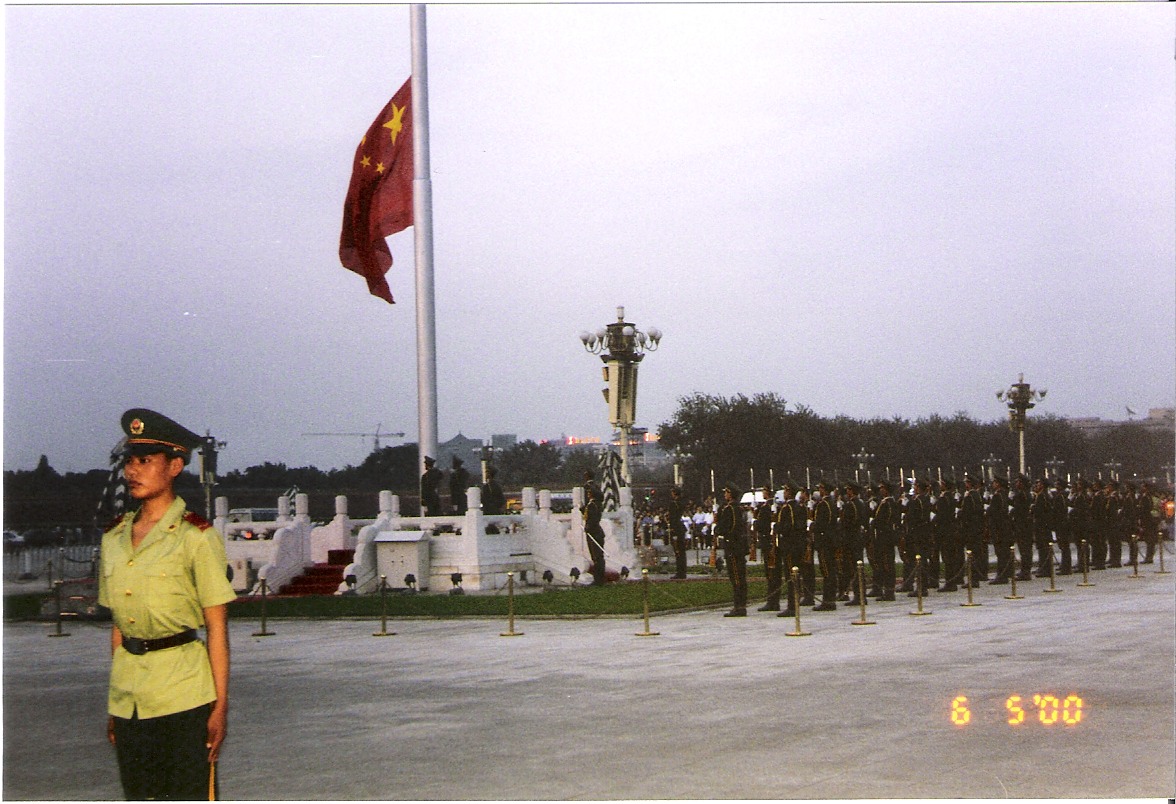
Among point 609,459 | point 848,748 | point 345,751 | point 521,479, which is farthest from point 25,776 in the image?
point 521,479

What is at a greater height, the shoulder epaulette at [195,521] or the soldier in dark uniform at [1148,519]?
the shoulder epaulette at [195,521]

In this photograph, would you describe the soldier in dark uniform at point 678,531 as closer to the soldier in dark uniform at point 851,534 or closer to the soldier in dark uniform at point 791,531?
the soldier in dark uniform at point 851,534

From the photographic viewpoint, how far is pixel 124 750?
17.1 feet

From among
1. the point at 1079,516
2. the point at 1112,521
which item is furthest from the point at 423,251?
the point at 1112,521

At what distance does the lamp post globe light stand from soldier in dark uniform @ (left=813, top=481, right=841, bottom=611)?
35.9ft

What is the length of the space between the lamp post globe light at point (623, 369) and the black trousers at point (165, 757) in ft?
84.8

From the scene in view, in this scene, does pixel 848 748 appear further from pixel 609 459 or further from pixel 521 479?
pixel 521 479

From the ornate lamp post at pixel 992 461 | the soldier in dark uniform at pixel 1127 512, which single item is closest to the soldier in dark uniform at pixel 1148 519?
the soldier in dark uniform at pixel 1127 512

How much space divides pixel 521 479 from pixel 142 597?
76.6 m

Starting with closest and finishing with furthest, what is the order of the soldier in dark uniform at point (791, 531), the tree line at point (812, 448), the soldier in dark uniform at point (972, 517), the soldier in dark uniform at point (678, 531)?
the soldier in dark uniform at point (791, 531)
the soldier in dark uniform at point (972, 517)
the soldier in dark uniform at point (678, 531)
the tree line at point (812, 448)

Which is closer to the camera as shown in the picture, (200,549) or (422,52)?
(200,549)

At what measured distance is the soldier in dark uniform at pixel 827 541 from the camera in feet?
Result: 64.3

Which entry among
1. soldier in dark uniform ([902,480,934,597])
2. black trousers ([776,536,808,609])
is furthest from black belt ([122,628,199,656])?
soldier in dark uniform ([902,480,934,597])

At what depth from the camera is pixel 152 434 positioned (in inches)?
212
